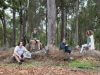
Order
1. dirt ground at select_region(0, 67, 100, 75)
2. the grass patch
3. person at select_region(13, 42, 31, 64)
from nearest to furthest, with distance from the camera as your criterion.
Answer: dirt ground at select_region(0, 67, 100, 75) < the grass patch < person at select_region(13, 42, 31, 64)

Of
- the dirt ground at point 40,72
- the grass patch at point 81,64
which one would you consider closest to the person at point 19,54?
the grass patch at point 81,64

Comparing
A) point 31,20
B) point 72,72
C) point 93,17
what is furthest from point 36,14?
point 72,72

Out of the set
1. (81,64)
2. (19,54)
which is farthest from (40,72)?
(19,54)

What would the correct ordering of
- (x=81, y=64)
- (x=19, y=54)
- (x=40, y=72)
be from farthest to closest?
(x=19, y=54) < (x=81, y=64) < (x=40, y=72)

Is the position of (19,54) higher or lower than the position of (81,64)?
higher

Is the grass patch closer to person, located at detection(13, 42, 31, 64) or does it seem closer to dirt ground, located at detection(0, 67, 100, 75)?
dirt ground, located at detection(0, 67, 100, 75)

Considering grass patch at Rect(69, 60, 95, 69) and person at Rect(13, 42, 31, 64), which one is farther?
person at Rect(13, 42, 31, 64)

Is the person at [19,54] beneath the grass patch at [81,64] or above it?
above

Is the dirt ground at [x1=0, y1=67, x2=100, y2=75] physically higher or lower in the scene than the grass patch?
higher

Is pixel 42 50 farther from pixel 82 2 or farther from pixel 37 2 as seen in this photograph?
pixel 82 2

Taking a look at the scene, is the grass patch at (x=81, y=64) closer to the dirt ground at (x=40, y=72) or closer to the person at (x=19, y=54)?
the dirt ground at (x=40, y=72)

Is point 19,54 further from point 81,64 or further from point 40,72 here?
point 40,72

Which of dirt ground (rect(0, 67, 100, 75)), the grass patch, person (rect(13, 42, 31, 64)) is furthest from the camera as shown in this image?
person (rect(13, 42, 31, 64))

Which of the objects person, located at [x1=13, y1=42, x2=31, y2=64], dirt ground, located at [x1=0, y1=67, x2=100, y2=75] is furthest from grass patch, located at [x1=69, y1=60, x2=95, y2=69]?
person, located at [x1=13, y1=42, x2=31, y2=64]
